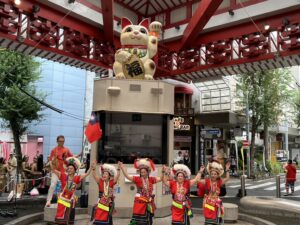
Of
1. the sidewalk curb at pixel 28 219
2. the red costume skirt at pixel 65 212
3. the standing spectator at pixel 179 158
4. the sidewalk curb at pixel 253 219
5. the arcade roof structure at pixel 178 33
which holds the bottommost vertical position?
the sidewalk curb at pixel 253 219

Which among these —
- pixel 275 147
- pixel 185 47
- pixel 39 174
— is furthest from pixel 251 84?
pixel 275 147

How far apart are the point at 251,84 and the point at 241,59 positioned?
13886 mm

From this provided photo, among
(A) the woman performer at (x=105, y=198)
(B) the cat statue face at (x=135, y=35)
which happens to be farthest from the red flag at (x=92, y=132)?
(B) the cat statue face at (x=135, y=35)

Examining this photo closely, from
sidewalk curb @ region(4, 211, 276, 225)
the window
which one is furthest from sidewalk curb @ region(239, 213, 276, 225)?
the window

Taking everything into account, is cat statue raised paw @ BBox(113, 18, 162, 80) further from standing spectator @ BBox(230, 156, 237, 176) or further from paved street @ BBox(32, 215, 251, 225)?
standing spectator @ BBox(230, 156, 237, 176)

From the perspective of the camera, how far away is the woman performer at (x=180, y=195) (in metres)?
7.12

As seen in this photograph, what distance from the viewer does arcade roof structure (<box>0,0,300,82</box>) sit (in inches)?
491

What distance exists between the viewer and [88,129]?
8.33 m

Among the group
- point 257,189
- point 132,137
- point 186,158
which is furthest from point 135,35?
point 186,158

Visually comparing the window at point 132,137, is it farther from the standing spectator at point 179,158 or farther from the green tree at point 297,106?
the green tree at point 297,106

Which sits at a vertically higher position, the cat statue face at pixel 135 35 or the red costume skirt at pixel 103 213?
the cat statue face at pixel 135 35

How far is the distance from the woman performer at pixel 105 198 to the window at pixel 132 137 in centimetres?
225

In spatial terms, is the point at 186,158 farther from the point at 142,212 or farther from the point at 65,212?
the point at 65,212

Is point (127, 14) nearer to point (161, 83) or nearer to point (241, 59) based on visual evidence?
point (241, 59)
